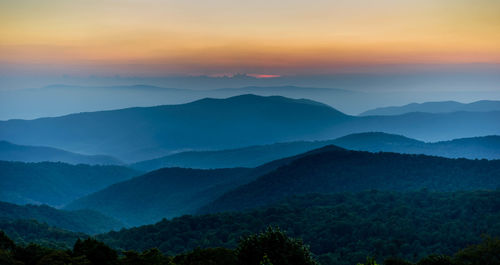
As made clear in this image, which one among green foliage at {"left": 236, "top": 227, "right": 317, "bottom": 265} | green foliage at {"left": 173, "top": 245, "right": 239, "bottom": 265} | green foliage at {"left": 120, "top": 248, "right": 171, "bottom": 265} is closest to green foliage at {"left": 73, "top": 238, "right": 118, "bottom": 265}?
green foliage at {"left": 120, "top": 248, "right": 171, "bottom": 265}

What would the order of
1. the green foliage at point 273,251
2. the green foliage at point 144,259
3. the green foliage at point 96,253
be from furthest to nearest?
1. the green foliage at point 144,259
2. the green foliage at point 96,253
3. the green foliage at point 273,251

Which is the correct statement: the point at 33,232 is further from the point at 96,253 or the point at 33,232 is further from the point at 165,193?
the point at 165,193

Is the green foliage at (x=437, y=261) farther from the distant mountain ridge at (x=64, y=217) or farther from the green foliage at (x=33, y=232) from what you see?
the distant mountain ridge at (x=64, y=217)

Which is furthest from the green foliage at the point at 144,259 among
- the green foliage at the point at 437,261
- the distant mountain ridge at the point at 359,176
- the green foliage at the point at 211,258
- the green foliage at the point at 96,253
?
the distant mountain ridge at the point at 359,176

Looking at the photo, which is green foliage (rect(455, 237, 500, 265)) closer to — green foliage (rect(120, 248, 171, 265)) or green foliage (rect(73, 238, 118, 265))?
green foliage (rect(120, 248, 171, 265))

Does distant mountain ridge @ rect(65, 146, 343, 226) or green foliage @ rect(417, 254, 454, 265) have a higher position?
green foliage @ rect(417, 254, 454, 265)

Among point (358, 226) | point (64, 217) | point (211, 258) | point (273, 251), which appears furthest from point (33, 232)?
point (273, 251)

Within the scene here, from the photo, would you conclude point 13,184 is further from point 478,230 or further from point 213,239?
point 478,230

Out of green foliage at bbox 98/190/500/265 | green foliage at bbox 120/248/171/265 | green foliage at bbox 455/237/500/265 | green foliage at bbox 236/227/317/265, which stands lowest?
green foliage at bbox 98/190/500/265
